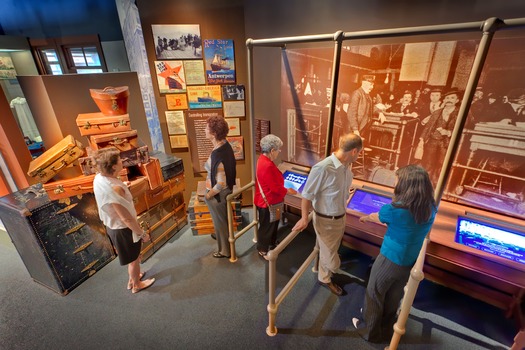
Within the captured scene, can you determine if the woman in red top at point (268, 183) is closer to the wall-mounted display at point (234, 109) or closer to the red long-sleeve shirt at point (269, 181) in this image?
the red long-sleeve shirt at point (269, 181)

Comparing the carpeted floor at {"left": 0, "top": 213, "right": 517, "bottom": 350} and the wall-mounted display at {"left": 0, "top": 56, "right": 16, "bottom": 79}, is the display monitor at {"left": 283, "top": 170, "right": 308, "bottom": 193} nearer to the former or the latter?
the carpeted floor at {"left": 0, "top": 213, "right": 517, "bottom": 350}

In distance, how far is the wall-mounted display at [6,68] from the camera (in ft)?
17.1

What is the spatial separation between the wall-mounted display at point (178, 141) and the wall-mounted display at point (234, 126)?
697 mm

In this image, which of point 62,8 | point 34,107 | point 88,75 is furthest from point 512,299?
point 62,8

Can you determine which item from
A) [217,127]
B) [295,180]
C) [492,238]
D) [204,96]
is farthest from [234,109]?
[492,238]

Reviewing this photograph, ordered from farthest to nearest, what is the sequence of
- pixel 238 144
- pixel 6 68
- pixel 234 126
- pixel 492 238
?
pixel 6 68, pixel 238 144, pixel 234 126, pixel 492 238

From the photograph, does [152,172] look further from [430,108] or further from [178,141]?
[430,108]

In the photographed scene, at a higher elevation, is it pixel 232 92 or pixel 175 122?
pixel 232 92

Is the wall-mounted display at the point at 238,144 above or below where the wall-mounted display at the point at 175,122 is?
below

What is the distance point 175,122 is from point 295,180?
197 centimetres

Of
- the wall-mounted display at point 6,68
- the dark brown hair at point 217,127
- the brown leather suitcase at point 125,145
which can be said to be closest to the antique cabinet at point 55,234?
the brown leather suitcase at point 125,145

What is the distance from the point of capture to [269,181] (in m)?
2.67

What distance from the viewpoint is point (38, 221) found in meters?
2.47

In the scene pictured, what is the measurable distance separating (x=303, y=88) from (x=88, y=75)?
2.69 metres
